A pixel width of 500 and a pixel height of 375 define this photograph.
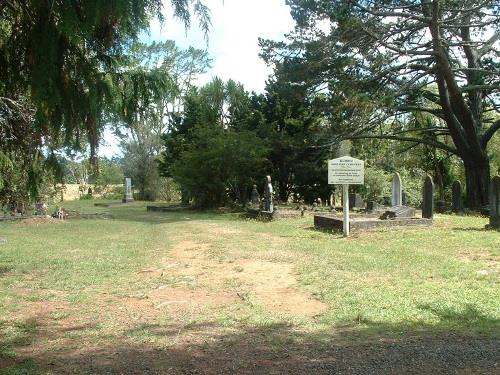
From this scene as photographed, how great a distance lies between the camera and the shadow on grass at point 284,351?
13.5ft

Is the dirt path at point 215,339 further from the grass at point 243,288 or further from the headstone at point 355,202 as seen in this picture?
the headstone at point 355,202

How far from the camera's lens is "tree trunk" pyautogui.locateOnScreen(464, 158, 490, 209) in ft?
75.3

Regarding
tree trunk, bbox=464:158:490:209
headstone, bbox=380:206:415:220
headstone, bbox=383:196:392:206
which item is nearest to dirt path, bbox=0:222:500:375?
headstone, bbox=380:206:415:220

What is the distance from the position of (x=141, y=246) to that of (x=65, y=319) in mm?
6568

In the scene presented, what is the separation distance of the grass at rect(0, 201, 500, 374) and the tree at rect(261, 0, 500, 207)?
853 cm

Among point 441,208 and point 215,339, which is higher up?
point 441,208

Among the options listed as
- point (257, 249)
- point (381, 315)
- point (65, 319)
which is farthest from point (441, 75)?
point (65, 319)

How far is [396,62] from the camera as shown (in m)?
21.4

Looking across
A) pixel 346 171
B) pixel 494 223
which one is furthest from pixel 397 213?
pixel 346 171

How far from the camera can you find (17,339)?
5.17 m

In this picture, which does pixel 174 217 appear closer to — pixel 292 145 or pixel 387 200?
pixel 292 145

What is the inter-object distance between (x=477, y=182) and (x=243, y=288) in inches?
749

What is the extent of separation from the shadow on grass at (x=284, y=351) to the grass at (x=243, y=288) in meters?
0.04

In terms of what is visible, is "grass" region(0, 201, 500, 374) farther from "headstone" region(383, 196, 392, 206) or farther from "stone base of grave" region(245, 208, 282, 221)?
"headstone" region(383, 196, 392, 206)
